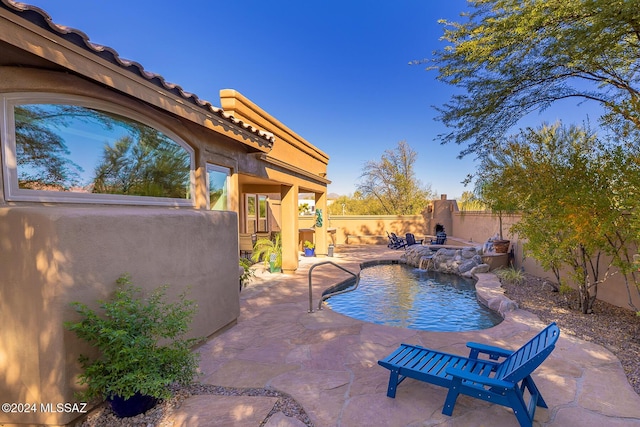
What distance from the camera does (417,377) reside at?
338 cm

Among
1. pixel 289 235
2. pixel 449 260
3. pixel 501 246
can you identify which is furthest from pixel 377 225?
pixel 289 235

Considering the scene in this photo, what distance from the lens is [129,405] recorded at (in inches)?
119

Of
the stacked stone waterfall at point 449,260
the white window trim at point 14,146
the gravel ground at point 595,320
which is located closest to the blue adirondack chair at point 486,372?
the gravel ground at point 595,320

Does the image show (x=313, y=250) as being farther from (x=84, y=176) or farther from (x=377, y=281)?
(x=84, y=176)

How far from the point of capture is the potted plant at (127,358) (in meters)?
2.86

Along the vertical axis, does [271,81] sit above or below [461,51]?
above

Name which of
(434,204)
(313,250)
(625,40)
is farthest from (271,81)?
(625,40)

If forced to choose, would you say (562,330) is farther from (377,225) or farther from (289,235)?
(377,225)

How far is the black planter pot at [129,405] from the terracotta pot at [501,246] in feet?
42.8

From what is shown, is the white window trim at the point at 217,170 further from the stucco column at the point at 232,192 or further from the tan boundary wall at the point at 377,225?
the tan boundary wall at the point at 377,225

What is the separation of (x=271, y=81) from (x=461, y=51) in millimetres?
16878

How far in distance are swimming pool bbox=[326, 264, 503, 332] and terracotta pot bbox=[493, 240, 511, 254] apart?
7.15 feet

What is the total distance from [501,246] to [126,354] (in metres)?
13.3

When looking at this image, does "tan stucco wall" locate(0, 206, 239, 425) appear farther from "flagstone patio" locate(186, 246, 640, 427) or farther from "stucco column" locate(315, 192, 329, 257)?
"stucco column" locate(315, 192, 329, 257)
